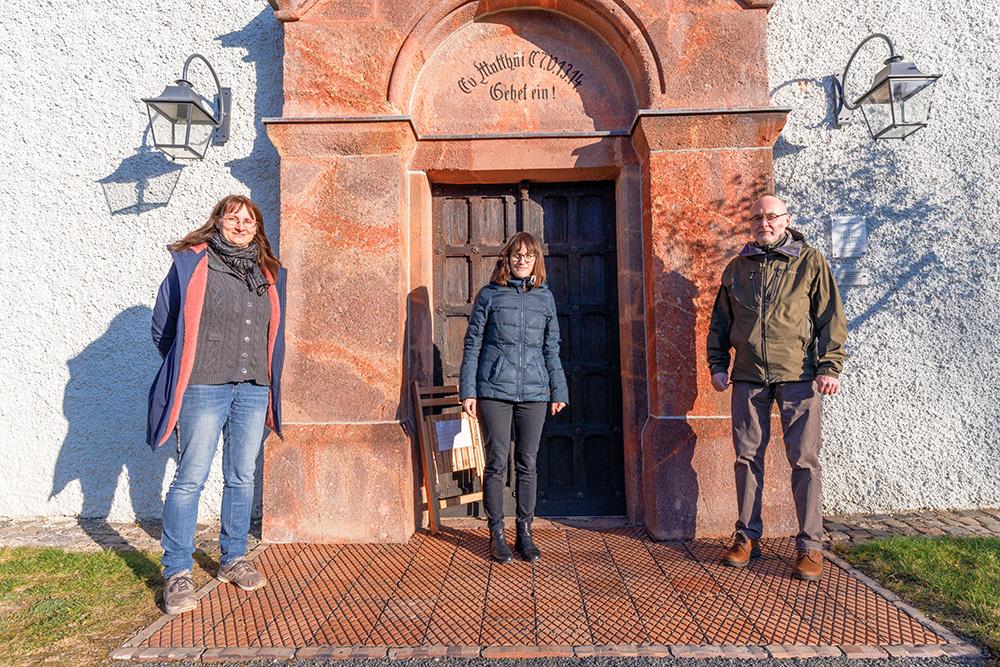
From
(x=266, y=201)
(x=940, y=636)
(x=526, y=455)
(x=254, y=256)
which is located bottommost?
(x=940, y=636)

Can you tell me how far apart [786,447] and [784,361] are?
499mm

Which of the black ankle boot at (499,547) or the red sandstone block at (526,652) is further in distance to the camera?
the black ankle boot at (499,547)

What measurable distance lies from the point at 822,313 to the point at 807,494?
0.97m

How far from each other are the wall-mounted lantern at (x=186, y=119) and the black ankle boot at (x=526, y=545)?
332 centimetres

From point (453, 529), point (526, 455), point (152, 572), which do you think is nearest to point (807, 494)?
point (526, 455)

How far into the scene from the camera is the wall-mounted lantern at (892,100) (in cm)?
366

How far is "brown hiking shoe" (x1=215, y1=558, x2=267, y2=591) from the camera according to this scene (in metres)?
2.94

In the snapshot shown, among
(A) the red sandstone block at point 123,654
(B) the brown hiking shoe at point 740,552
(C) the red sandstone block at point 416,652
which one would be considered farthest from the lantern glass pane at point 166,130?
(B) the brown hiking shoe at point 740,552

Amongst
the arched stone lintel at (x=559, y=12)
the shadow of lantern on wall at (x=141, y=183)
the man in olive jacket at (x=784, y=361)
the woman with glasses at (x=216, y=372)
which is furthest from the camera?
the shadow of lantern on wall at (x=141, y=183)

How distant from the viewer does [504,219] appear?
14.2 ft

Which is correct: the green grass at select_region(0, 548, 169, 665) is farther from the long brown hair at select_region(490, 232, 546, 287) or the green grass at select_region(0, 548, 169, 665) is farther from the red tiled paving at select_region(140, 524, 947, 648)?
the long brown hair at select_region(490, 232, 546, 287)

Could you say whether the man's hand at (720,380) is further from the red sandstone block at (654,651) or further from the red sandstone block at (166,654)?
the red sandstone block at (166,654)

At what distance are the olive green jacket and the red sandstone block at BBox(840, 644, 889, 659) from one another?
1.28 meters

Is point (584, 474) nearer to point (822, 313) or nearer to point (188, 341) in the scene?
point (822, 313)
